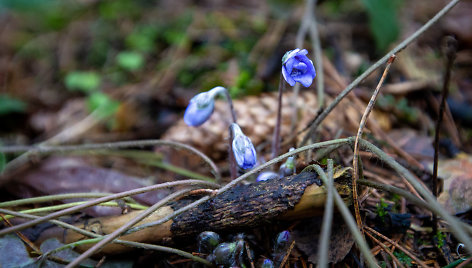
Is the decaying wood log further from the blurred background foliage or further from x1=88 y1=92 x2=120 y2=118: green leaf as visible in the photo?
x1=88 y1=92 x2=120 y2=118: green leaf

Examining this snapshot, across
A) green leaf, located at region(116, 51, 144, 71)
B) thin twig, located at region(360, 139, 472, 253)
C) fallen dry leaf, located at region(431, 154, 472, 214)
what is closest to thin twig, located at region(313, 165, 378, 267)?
thin twig, located at region(360, 139, 472, 253)

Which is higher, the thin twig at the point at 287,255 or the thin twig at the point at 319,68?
the thin twig at the point at 319,68

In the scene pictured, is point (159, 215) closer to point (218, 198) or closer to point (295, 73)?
point (218, 198)

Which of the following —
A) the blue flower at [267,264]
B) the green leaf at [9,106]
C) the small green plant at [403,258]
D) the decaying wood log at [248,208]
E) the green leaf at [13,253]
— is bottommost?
the small green plant at [403,258]

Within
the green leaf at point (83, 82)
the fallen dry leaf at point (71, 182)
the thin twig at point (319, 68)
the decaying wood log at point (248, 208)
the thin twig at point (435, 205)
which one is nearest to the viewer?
the thin twig at point (435, 205)

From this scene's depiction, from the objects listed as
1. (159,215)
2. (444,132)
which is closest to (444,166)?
→ (444,132)

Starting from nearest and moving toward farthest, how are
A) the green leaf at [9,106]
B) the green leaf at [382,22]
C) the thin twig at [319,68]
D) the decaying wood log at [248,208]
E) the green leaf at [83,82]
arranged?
the decaying wood log at [248,208] < the thin twig at [319,68] < the green leaf at [382,22] < the green leaf at [9,106] < the green leaf at [83,82]

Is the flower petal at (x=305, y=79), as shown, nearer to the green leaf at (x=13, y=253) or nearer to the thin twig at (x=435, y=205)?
the thin twig at (x=435, y=205)

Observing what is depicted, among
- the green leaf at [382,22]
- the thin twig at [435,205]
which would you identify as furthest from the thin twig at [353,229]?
the green leaf at [382,22]
